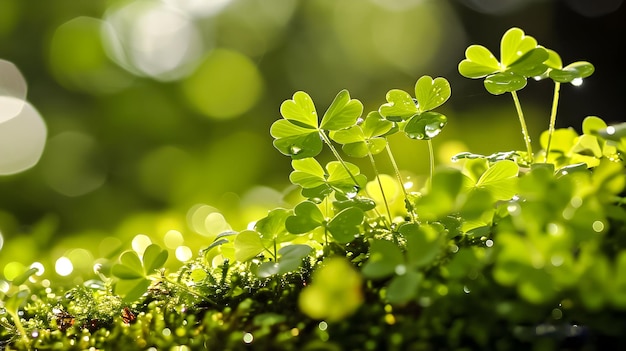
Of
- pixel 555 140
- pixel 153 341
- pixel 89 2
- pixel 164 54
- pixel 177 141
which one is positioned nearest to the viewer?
pixel 153 341

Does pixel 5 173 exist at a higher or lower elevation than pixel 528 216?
lower

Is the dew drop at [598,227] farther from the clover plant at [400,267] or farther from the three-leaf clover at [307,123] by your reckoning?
the three-leaf clover at [307,123]

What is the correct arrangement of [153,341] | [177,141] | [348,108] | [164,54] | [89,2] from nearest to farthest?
[153,341] → [348,108] → [177,141] → [89,2] → [164,54]

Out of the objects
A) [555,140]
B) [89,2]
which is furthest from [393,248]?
[89,2]

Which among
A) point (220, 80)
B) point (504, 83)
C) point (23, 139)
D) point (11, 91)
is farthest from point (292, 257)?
point (11, 91)

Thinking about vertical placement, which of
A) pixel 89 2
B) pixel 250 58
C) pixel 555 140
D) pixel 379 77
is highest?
pixel 555 140

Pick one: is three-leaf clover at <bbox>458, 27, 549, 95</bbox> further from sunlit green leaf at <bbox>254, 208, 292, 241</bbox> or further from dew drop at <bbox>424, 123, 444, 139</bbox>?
sunlit green leaf at <bbox>254, 208, 292, 241</bbox>

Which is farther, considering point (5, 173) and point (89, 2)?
point (89, 2)

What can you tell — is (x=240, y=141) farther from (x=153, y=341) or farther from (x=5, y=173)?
(x=153, y=341)
